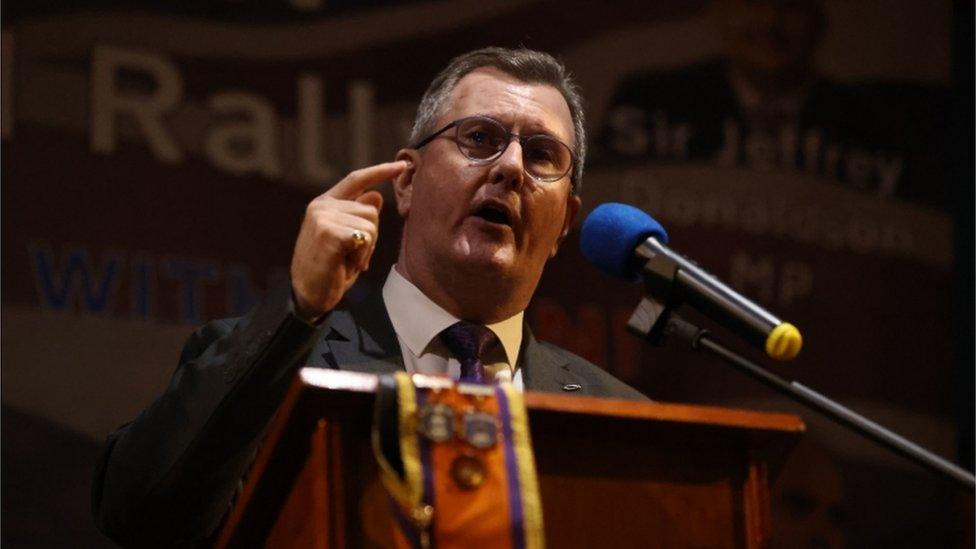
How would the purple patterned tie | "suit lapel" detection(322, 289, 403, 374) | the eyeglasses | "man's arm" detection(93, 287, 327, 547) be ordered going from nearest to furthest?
"man's arm" detection(93, 287, 327, 547), "suit lapel" detection(322, 289, 403, 374), the purple patterned tie, the eyeglasses

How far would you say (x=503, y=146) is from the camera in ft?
8.39

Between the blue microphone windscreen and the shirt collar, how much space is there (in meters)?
0.62

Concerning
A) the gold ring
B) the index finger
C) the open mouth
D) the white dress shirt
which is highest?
the index finger

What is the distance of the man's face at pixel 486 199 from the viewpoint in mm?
2512

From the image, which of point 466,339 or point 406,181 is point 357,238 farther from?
point 406,181

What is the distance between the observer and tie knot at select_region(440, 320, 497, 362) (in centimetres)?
245

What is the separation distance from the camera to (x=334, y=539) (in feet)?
4.59

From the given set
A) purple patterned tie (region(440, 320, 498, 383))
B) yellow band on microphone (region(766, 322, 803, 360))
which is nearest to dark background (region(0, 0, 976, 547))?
purple patterned tie (region(440, 320, 498, 383))

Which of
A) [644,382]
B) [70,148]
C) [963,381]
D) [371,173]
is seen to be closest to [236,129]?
[70,148]

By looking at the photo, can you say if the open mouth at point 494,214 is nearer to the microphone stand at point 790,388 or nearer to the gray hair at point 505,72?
the gray hair at point 505,72

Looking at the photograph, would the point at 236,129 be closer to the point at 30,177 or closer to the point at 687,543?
the point at 30,177

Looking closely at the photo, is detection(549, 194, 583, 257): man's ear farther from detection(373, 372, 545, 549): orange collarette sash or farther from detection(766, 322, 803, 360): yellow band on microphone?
detection(373, 372, 545, 549): orange collarette sash

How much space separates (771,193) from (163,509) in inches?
111

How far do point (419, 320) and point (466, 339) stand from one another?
103 millimetres
